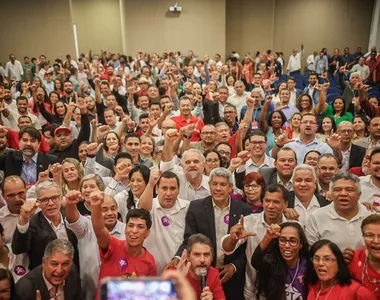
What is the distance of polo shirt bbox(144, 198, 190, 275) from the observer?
2924 millimetres

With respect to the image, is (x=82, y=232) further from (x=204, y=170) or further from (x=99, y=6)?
(x=99, y=6)

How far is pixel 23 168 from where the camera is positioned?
13.7 ft

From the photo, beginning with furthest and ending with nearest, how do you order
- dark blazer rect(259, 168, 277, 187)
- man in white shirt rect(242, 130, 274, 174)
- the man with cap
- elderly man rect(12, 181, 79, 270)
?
1. the man with cap
2. man in white shirt rect(242, 130, 274, 174)
3. dark blazer rect(259, 168, 277, 187)
4. elderly man rect(12, 181, 79, 270)

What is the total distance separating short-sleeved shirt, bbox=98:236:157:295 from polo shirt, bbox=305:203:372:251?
46.3 inches

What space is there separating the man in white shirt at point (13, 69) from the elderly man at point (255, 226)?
1125 cm

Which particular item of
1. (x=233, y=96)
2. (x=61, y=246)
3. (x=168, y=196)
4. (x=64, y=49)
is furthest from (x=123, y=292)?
(x=64, y=49)

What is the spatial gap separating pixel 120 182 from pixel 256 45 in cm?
1346

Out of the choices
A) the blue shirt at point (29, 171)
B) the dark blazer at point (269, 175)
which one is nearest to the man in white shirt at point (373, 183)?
the dark blazer at point (269, 175)

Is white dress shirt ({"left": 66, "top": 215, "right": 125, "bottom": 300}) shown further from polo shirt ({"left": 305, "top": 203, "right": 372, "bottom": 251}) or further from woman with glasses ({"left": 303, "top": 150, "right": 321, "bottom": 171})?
woman with glasses ({"left": 303, "top": 150, "right": 321, "bottom": 171})

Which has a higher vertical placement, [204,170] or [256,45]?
[256,45]

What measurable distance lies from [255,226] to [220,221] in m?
0.29

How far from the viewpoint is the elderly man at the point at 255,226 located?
273 cm

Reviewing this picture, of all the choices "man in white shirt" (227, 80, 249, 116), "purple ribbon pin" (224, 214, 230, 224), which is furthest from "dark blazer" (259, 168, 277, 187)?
"man in white shirt" (227, 80, 249, 116)

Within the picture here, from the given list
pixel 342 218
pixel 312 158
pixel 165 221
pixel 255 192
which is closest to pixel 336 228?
pixel 342 218
